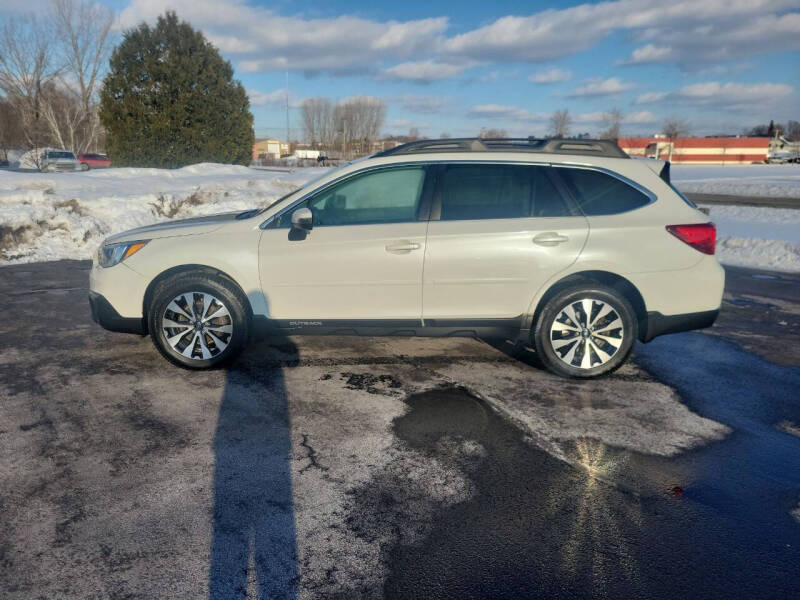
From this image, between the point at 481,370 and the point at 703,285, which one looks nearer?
the point at 703,285

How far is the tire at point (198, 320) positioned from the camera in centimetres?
458

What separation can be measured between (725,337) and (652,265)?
2.15m

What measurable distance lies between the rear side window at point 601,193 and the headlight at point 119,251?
11.8 ft

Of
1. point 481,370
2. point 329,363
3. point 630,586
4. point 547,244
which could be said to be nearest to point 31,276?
point 329,363

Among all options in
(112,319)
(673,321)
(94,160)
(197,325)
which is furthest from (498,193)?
(94,160)

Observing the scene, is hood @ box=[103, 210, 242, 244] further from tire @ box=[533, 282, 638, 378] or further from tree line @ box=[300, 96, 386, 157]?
tree line @ box=[300, 96, 386, 157]

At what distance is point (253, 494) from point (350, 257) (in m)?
2.10

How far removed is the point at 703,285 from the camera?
4531mm

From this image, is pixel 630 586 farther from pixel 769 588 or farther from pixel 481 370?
pixel 481 370

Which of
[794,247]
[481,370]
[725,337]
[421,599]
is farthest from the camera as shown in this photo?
[794,247]

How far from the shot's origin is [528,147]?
188 inches

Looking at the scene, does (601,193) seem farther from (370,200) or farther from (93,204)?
(93,204)

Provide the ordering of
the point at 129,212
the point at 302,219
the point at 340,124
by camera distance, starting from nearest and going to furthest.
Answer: the point at 302,219
the point at 129,212
the point at 340,124

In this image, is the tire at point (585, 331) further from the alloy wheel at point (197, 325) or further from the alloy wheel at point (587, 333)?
the alloy wheel at point (197, 325)
